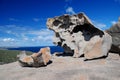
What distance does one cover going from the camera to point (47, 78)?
627 inches

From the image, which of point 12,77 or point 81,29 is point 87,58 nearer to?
point 81,29

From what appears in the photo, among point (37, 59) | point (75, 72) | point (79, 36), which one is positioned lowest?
point (75, 72)

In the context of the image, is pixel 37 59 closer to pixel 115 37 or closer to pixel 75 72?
pixel 75 72

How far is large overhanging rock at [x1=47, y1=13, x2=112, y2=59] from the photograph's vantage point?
21.4 meters

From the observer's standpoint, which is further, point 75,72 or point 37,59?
point 37,59

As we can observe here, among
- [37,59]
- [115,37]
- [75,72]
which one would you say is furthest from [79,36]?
[75,72]

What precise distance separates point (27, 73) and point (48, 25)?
358 inches

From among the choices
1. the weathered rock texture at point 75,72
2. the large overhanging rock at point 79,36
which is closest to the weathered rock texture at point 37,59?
the weathered rock texture at point 75,72

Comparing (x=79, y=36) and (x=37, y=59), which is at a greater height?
(x=79, y=36)

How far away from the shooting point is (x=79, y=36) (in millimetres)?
24438

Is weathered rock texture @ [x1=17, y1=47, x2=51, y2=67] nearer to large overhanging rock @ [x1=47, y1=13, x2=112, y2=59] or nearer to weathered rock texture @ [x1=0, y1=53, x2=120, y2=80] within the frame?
weathered rock texture @ [x1=0, y1=53, x2=120, y2=80]

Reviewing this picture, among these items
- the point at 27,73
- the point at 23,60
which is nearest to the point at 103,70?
the point at 27,73

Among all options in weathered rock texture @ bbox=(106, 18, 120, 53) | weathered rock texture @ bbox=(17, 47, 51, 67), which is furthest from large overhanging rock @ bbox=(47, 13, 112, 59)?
weathered rock texture @ bbox=(17, 47, 51, 67)

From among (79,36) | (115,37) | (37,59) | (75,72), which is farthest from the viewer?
(79,36)
